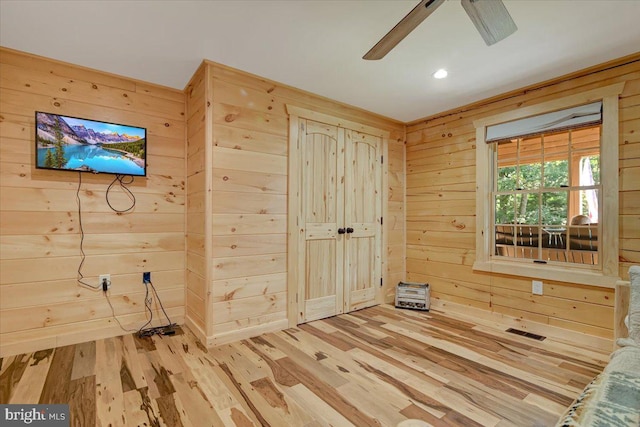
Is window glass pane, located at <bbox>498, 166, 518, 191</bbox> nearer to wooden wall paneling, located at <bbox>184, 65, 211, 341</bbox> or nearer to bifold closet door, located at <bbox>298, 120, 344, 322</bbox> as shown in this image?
bifold closet door, located at <bbox>298, 120, 344, 322</bbox>

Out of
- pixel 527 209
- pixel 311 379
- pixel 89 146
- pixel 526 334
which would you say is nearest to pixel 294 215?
pixel 311 379

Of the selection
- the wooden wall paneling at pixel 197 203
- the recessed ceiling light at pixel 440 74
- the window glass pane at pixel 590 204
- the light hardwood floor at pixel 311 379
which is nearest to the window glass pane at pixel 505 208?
the window glass pane at pixel 590 204

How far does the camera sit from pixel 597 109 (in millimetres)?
2559

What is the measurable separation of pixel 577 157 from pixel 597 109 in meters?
0.43

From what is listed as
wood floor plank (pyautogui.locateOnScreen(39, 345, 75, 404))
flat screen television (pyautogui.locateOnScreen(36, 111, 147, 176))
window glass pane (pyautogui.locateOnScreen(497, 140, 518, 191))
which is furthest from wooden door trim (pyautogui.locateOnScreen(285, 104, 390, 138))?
wood floor plank (pyautogui.locateOnScreen(39, 345, 75, 404))

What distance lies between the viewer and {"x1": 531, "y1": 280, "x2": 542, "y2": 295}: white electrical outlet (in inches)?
114

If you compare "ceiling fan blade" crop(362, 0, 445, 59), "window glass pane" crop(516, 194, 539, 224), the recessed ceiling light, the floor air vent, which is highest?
the recessed ceiling light

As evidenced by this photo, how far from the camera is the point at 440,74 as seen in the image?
273cm

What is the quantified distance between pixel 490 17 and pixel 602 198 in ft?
6.52

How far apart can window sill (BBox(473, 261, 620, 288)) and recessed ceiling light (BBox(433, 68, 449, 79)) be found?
1.96 m

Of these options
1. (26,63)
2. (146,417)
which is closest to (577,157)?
(146,417)

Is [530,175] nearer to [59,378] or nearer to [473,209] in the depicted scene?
[473,209]

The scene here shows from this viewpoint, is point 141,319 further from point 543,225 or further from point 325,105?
point 543,225

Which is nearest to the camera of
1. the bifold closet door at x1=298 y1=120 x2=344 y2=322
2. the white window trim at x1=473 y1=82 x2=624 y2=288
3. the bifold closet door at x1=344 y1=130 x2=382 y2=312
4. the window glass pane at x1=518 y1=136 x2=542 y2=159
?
the white window trim at x1=473 y1=82 x2=624 y2=288
